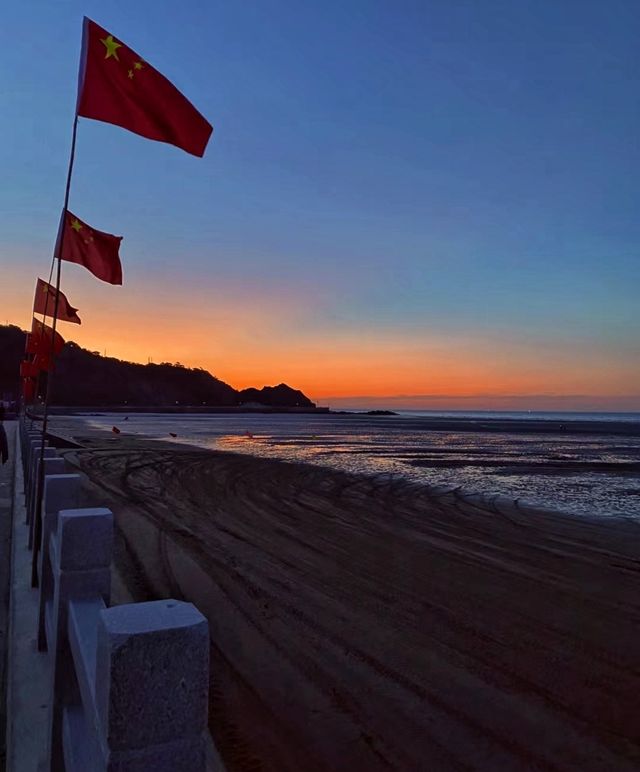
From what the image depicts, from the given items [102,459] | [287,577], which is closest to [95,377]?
[102,459]

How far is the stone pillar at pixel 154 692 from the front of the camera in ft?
4.82

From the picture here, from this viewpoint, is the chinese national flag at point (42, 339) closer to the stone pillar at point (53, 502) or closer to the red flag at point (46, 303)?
the red flag at point (46, 303)

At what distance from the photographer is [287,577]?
7.23 meters

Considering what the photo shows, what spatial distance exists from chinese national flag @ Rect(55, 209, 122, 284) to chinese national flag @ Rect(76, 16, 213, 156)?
3.15 meters

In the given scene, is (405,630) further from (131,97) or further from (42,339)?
(42,339)

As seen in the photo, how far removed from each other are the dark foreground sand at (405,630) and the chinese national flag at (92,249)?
159 inches

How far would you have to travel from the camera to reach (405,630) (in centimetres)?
556

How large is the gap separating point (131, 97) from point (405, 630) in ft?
18.6

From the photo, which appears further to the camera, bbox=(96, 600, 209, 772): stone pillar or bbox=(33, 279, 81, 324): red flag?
bbox=(33, 279, 81, 324): red flag

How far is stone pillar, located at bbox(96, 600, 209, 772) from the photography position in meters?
1.47

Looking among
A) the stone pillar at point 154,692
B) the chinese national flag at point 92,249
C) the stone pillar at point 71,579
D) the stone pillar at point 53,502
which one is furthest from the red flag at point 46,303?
the stone pillar at point 154,692

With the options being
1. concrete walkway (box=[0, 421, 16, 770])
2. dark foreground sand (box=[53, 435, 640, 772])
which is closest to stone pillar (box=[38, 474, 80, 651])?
concrete walkway (box=[0, 421, 16, 770])

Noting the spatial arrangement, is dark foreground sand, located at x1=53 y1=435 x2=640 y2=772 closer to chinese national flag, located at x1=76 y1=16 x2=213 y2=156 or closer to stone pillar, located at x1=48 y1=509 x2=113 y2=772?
stone pillar, located at x1=48 y1=509 x2=113 y2=772

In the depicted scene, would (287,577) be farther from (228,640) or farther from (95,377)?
(95,377)
